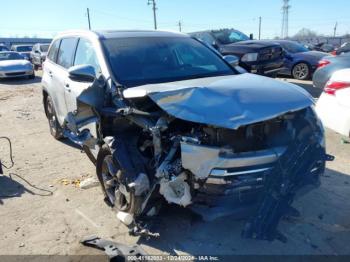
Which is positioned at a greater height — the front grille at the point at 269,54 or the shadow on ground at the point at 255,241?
the front grille at the point at 269,54

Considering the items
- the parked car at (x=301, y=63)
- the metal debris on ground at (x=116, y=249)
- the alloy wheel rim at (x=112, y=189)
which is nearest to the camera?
the metal debris on ground at (x=116, y=249)

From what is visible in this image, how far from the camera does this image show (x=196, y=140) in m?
3.06

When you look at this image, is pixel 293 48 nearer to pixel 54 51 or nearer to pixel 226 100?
pixel 54 51

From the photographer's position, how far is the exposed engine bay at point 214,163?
303 cm

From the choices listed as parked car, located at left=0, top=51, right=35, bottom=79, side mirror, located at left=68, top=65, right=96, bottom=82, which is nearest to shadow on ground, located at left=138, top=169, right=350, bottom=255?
side mirror, located at left=68, top=65, right=96, bottom=82

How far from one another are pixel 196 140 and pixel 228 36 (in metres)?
11.5

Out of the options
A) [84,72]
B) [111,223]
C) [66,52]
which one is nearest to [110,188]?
[111,223]

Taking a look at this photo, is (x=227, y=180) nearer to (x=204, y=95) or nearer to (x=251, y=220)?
(x=251, y=220)

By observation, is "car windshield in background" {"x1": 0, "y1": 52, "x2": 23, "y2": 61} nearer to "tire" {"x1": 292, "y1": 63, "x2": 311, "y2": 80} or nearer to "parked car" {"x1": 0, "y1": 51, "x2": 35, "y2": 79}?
"parked car" {"x1": 0, "y1": 51, "x2": 35, "y2": 79}

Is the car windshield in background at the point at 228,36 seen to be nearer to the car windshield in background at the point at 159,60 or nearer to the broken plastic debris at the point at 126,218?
the car windshield in background at the point at 159,60

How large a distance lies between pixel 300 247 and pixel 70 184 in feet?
9.99

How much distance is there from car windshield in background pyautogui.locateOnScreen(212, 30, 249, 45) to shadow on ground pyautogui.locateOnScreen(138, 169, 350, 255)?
10.2m

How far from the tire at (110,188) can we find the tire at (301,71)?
1064 centimetres

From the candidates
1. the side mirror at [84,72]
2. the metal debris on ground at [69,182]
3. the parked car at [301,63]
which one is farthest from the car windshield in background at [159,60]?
the parked car at [301,63]
